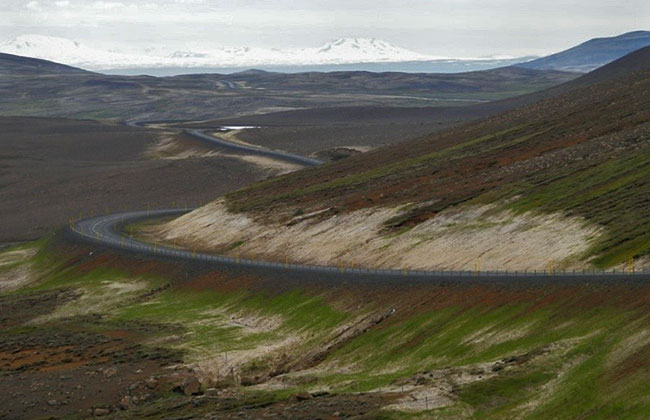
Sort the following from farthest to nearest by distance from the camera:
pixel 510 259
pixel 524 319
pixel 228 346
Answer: pixel 510 259
pixel 228 346
pixel 524 319

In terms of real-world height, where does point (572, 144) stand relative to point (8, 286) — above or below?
above

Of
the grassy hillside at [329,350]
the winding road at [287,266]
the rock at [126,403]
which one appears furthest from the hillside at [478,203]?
the rock at [126,403]

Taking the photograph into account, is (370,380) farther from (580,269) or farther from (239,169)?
(239,169)

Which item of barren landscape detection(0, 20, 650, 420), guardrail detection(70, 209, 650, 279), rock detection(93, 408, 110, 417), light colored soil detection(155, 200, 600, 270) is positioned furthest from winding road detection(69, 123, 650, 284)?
rock detection(93, 408, 110, 417)

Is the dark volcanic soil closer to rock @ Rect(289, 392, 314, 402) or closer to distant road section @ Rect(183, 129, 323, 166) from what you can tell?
distant road section @ Rect(183, 129, 323, 166)

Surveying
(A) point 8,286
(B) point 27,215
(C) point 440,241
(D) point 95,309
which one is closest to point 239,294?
(D) point 95,309

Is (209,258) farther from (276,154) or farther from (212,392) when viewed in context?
(276,154)

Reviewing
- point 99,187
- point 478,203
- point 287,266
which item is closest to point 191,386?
point 287,266
